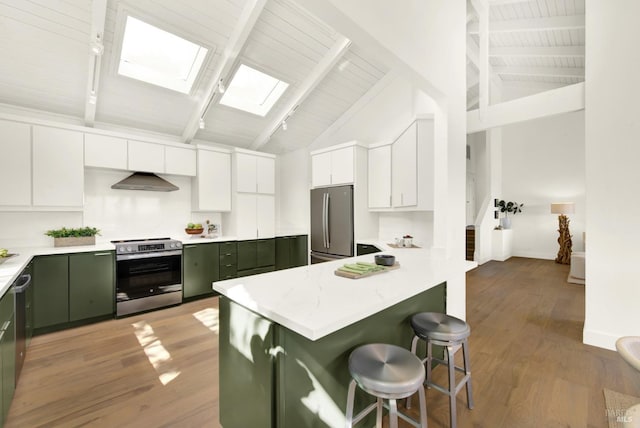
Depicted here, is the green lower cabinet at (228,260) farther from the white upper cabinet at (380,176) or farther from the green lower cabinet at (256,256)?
the white upper cabinet at (380,176)

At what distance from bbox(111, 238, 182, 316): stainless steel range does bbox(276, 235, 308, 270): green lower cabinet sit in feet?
5.79

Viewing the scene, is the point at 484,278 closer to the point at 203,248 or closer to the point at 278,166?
the point at 278,166

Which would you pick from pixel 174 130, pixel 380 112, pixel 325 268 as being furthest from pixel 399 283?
pixel 174 130

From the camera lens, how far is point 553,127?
22.4 ft

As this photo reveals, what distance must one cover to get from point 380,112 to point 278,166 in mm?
2470

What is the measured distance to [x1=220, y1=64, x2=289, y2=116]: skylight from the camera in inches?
160

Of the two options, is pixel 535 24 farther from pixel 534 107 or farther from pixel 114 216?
pixel 114 216

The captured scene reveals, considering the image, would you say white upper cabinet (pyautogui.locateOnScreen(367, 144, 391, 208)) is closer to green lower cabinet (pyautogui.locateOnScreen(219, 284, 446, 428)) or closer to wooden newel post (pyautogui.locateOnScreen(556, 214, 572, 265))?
green lower cabinet (pyautogui.locateOnScreen(219, 284, 446, 428))

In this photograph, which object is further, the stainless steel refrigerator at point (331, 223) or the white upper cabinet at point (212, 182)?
the white upper cabinet at point (212, 182)

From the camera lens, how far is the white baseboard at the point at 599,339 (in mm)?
2549

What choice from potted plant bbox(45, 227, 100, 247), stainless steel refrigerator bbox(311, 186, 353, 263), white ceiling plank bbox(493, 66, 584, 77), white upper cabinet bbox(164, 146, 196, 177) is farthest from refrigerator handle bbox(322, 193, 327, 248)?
white ceiling plank bbox(493, 66, 584, 77)

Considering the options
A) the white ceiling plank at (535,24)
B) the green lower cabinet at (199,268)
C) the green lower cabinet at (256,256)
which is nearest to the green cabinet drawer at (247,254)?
the green lower cabinet at (256,256)

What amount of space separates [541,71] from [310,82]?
18.0ft

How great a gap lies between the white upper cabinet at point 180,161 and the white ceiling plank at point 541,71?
696 centimetres
